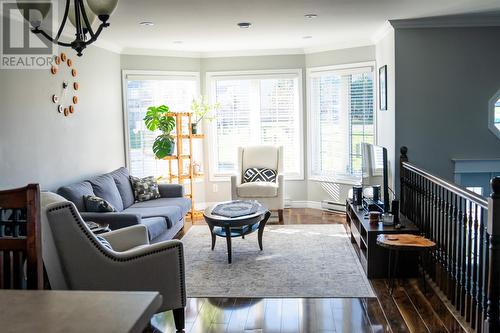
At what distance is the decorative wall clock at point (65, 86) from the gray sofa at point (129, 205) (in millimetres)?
854

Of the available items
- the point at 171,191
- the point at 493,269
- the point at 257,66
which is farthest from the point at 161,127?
the point at 493,269

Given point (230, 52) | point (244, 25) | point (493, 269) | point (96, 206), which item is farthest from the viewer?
point (230, 52)

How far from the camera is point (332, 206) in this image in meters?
7.58

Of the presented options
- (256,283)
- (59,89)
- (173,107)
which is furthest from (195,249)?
(173,107)

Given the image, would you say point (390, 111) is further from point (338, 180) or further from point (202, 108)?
point (202, 108)

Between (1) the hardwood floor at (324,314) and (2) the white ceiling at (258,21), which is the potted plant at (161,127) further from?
(1) the hardwood floor at (324,314)

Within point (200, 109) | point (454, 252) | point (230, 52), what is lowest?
point (454, 252)

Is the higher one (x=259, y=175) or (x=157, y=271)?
(x=259, y=175)

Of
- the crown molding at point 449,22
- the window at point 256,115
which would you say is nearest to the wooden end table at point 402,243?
the crown molding at point 449,22

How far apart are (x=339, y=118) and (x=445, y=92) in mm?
2051

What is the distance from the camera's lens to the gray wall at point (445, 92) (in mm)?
5617

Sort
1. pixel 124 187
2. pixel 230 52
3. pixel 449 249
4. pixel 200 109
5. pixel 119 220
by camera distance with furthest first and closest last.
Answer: pixel 230 52
pixel 200 109
pixel 124 187
pixel 119 220
pixel 449 249

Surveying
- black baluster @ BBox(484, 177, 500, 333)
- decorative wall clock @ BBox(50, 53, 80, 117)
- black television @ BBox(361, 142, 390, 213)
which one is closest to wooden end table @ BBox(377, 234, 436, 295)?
black television @ BBox(361, 142, 390, 213)

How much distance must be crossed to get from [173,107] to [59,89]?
102 inches
